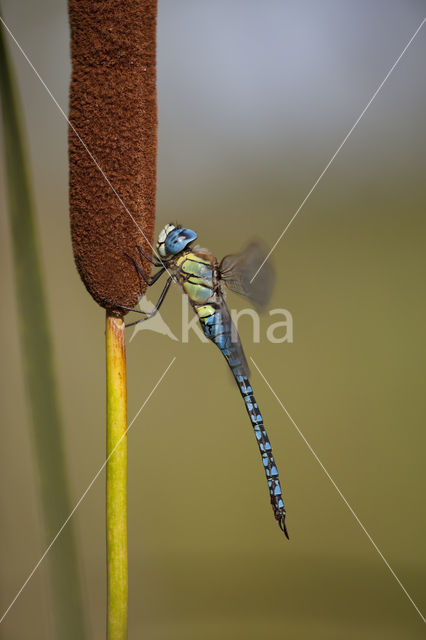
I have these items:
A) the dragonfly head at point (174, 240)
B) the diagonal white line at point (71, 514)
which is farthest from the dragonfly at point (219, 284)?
the diagonal white line at point (71, 514)

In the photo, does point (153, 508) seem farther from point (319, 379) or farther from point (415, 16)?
point (415, 16)

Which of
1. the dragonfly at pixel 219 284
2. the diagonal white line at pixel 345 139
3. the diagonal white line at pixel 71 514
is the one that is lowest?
the diagonal white line at pixel 71 514

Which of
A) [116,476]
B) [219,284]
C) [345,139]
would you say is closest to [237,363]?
[219,284]

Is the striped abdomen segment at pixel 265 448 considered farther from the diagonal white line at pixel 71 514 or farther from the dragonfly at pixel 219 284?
the diagonal white line at pixel 71 514

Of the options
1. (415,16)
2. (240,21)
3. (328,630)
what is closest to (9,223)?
(240,21)

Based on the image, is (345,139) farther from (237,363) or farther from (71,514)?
(71,514)

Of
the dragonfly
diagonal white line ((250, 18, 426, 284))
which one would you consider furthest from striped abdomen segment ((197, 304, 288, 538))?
diagonal white line ((250, 18, 426, 284))

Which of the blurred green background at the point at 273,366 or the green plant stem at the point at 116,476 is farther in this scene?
the blurred green background at the point at 273,366
